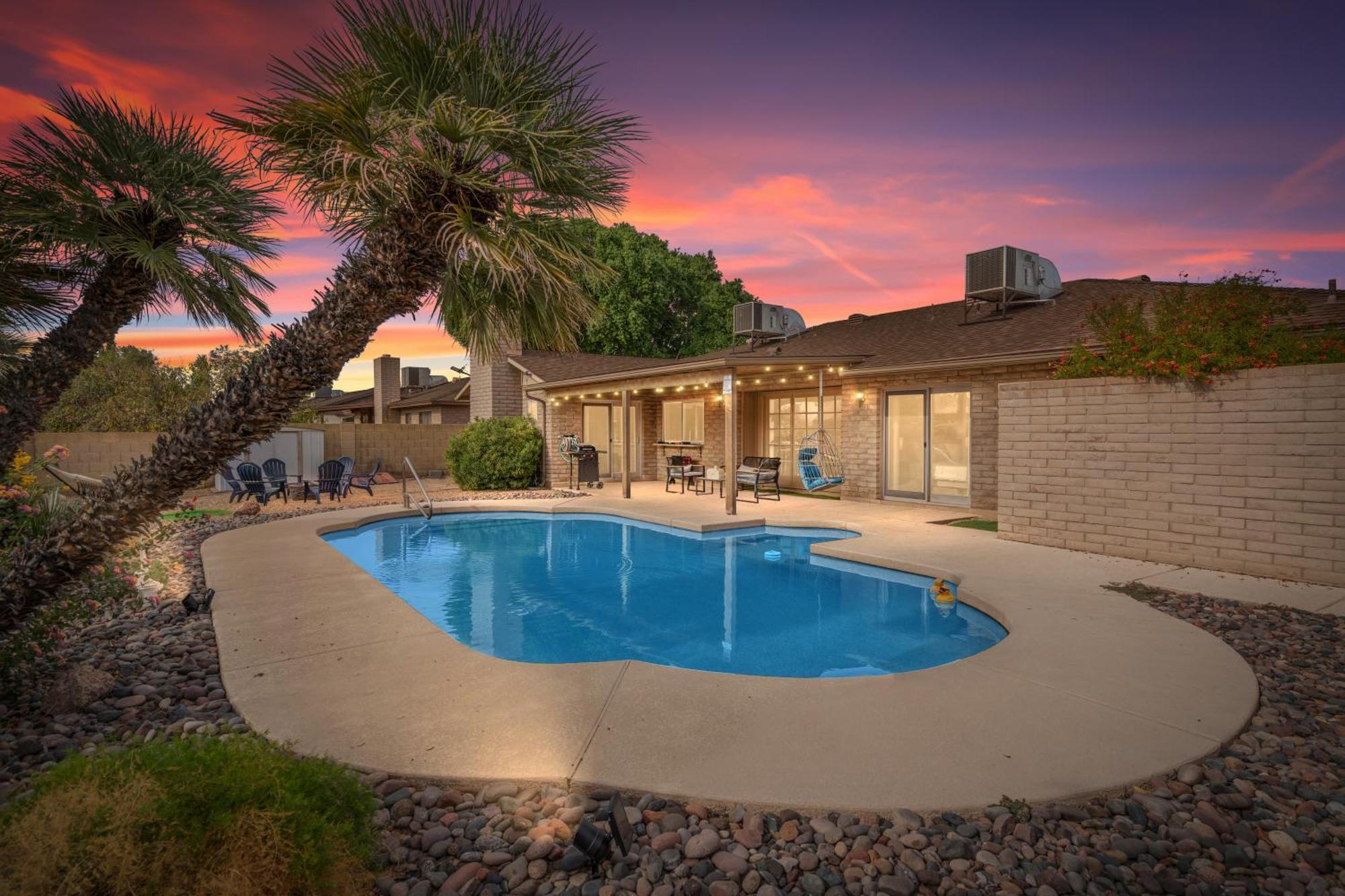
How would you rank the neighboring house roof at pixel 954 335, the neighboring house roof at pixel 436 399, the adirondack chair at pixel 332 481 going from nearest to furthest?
the neighboring house roof at pixel 954 335, the adirondack chair at pixel 332 481, the neighboring house roof at pixel 436 399

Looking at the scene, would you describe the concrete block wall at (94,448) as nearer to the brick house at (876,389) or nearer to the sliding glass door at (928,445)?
the brick house at (876,389)

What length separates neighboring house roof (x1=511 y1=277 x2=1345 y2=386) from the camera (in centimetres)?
979

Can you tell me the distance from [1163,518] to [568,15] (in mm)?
7833

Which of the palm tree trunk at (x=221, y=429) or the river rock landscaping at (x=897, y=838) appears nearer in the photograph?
the river rock landscaping at (x=897, y=838)

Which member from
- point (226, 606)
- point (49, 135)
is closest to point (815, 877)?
point (49, 135)

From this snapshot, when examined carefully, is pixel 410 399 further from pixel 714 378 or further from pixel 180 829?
pixel 180 829

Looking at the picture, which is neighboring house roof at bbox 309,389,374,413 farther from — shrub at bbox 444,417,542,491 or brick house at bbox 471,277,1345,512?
brick house at bbox 471,277,1345,512

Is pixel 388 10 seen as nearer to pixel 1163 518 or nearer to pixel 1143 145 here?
pixel 1163 518

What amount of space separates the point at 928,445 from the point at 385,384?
25324 mm

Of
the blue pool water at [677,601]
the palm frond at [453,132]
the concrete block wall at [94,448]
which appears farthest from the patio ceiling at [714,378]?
the concrete block wall at [94,448]

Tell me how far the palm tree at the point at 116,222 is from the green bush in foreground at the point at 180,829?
2890 mm

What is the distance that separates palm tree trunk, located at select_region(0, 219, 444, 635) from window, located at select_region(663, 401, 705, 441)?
14.5 metres

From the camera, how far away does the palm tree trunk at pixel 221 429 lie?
2904 millimetres

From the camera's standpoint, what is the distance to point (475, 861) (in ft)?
7.33
